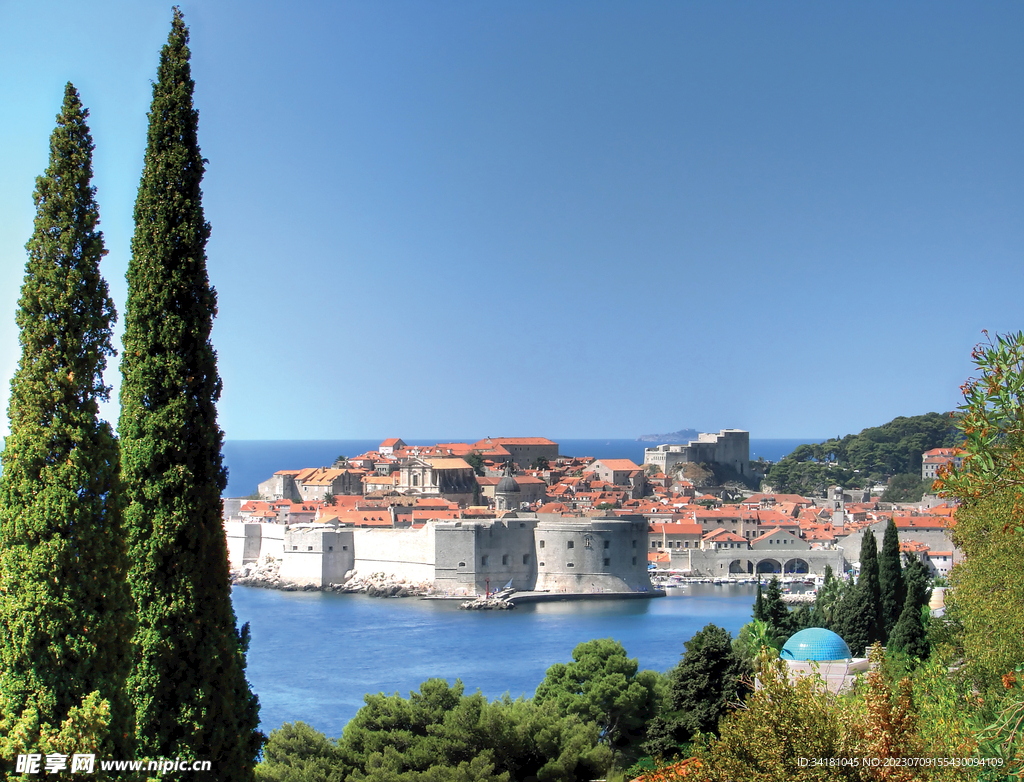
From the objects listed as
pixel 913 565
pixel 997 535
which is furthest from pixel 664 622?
pixel 997 535

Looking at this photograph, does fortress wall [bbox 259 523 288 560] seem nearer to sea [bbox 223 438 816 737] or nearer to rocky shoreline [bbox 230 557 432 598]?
rocky shoreline [bbox 230 557 432 598]

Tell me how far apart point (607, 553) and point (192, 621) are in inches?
1076

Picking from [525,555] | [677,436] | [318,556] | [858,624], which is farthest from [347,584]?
[677,436]

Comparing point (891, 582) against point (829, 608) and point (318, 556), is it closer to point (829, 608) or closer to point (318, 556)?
point (829, 608)

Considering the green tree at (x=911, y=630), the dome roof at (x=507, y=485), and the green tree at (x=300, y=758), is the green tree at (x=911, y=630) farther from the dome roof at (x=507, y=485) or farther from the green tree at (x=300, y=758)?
the dome roof at (x=507, y=485)

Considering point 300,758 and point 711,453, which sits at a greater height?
point 711,453

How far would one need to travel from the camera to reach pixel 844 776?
334cm

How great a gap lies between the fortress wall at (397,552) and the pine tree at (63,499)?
90.3 ft

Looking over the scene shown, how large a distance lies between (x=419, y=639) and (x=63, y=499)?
72.4 feet

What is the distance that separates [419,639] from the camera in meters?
24.6

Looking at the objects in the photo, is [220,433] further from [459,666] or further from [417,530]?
[417,530]

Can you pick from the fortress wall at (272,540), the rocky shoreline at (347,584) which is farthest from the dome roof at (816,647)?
the fortress wall at (272,540)

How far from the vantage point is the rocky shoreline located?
3067 centimetres

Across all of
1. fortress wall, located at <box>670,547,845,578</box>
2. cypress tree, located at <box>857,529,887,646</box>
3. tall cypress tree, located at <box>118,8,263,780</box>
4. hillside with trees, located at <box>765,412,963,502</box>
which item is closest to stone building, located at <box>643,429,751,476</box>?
hillside with trees, located at <box>765,412,963,502</box>
